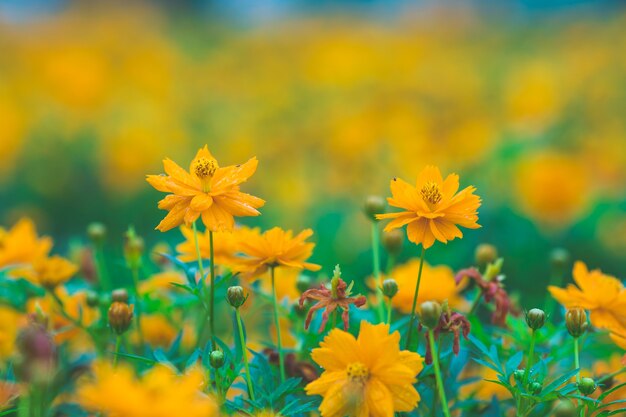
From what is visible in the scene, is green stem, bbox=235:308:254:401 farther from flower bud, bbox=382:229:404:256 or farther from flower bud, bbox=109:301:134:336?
flower bud, bbox=382:229:404:256

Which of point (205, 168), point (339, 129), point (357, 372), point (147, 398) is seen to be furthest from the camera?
point (339, 129)

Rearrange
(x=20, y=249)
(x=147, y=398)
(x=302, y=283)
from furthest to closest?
(x=20, y=249) < (x=302, y=283) < (x=147, y=398)

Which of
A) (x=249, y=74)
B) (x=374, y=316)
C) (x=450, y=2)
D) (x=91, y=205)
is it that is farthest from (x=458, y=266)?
(x=450, y=2)

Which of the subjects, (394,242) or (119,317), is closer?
(119,317)

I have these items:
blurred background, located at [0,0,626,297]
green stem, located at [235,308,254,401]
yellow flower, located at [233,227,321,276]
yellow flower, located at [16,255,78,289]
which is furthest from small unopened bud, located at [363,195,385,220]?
blurred background, located at [0,0,626,297]

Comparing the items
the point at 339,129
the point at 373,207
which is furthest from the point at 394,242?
the point at 339,129

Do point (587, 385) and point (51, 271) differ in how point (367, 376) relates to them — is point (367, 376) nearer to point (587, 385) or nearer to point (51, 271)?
point (587, 385)

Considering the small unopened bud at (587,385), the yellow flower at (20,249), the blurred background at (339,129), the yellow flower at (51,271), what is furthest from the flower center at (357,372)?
the blurred background at (339,129)
